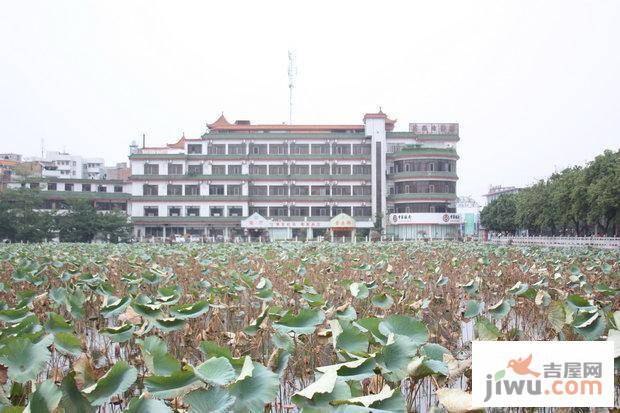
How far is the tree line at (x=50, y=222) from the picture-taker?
122 feet

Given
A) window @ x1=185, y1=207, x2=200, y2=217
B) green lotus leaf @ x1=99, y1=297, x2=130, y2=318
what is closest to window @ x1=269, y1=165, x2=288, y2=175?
window @ x1=185, y1=207, x2=200, y2=217

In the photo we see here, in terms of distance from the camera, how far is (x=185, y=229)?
164 ft

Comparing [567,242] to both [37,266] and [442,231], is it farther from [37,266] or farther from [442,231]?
[37,266]

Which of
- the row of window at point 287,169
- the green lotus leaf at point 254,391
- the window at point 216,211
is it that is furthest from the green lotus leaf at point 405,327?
the row of window at point 287,169

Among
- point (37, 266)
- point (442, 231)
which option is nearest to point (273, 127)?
point (442, 231)

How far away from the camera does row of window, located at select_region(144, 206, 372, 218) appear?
50625mm

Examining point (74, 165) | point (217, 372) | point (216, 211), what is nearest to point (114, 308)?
point (217, 372)

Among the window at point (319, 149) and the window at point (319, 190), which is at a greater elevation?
the window at point (319, 149)

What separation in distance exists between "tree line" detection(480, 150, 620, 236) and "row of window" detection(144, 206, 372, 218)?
13398mm

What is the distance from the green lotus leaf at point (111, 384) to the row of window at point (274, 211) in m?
48.1

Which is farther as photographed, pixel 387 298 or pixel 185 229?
pixel 185 229

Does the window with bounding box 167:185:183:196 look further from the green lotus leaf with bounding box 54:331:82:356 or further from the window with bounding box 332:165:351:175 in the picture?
the green lotus leaf with bounding box 54:331:82:356

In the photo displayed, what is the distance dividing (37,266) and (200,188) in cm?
4132

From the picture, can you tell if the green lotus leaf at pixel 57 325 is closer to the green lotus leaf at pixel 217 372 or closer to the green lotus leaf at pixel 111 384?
the green lotus leaf at pixel 111 384
